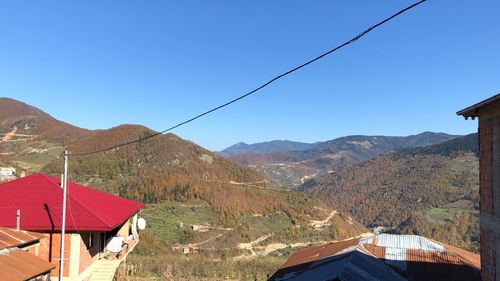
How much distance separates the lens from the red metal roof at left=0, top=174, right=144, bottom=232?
1273 cm

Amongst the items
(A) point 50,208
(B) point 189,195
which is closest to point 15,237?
(A) point 50,208

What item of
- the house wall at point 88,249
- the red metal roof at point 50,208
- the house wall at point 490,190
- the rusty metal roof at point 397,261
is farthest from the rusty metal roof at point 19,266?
the house wall at point 490,190

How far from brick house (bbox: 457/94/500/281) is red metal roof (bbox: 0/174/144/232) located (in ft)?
31.7

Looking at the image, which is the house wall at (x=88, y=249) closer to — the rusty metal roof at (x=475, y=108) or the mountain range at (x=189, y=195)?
the rusty metal roof at (x=475, y=108)

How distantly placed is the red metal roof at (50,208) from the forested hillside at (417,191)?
192 ft

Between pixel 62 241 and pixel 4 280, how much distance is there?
2816mm

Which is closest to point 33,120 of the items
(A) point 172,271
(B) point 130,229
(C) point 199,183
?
(C) point 199,183

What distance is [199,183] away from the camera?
60.2 metres

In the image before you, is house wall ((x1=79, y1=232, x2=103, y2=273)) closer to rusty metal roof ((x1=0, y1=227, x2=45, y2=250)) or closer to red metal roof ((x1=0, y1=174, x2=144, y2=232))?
red metal roof ((x1=0, y1=174, x2=144, y2=232))

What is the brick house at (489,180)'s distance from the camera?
9.29 m

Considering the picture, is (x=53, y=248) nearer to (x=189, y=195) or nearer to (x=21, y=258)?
(x=21, y=258)

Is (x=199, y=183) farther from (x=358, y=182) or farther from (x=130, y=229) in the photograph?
(x=358, y=182)

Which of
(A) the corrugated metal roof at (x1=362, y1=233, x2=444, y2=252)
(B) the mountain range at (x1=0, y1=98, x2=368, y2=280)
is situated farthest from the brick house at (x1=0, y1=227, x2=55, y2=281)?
(B) the mountain range at (x1=0, y1=98, x2=368, y2=280)

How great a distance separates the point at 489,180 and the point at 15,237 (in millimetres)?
11301
